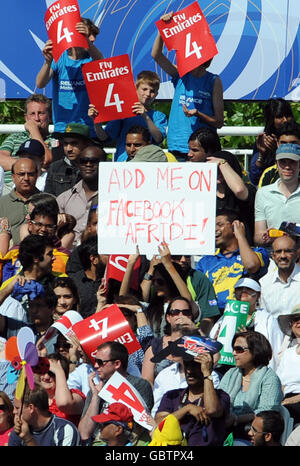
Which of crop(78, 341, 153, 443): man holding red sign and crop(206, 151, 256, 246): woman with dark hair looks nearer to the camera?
crop(78, 341, 153, 443): man holding red sign

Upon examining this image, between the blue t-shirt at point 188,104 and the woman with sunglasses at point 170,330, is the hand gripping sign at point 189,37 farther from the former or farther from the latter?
the woman with sunglasses at point 170,330

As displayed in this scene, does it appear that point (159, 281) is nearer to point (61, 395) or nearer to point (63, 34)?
point (61, 395)

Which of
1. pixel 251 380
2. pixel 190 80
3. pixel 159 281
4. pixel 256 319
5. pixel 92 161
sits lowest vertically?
pixel 251 380

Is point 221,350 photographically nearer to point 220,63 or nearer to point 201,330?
point 201,330

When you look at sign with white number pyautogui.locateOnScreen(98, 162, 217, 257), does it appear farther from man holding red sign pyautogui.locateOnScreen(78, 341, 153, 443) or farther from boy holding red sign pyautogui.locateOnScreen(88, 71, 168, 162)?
boy holding red sign pyautogui.locateOnScreen(88, 71, 168, 162)

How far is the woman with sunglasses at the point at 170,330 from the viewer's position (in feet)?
34.0

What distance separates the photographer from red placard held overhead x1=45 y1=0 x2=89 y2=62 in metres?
13.2

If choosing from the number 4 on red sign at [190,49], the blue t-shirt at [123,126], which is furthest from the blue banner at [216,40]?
the number 4 on red sign at [190,49]

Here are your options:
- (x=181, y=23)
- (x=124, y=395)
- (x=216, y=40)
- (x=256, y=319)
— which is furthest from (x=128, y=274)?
(x=216, y=40)

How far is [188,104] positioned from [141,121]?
48cm

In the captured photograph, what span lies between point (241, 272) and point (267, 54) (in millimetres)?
4288

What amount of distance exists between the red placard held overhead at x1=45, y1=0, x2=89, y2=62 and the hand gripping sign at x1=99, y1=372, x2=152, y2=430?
456 cm

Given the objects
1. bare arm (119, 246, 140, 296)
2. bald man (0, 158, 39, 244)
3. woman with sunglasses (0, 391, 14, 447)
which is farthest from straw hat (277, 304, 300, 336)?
bald man (0, 158, 39, 244)

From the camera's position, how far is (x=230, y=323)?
10.5 m
